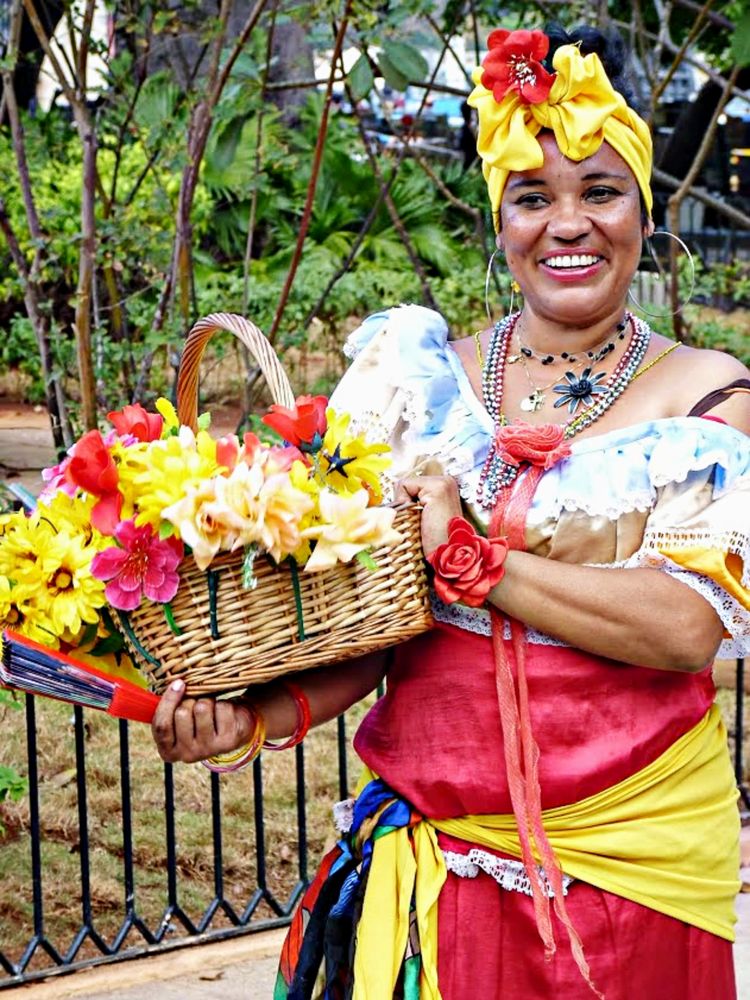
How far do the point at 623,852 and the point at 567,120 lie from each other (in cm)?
108

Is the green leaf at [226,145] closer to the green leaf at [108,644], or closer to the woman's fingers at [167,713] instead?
the green leaf at [108,644]

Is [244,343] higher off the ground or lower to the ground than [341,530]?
higher

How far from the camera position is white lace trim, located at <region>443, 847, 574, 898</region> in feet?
7.36

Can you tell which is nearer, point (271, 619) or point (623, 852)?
point (271, 619)

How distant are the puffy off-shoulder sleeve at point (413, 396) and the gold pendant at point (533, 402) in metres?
0.07

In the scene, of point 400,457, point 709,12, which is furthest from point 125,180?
point 400,457

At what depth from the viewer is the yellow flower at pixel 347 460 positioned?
6.75ft

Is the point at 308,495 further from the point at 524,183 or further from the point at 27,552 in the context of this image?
the point at 524,183

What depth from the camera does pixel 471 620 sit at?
228 centimetres

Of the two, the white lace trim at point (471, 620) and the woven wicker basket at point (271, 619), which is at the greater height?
the woven wicker basket at point (271, 619)

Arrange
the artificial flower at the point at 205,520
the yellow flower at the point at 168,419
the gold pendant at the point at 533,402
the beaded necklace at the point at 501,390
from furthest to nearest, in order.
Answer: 1. the gold pendant at the point at 533,402
2. the beaded necklace at the point at 501,390
3. the yellow flower at the point at 168,419
4. the artificial flower at the point at 205,520

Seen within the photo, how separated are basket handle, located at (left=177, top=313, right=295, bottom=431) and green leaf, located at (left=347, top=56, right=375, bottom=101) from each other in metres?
2.51

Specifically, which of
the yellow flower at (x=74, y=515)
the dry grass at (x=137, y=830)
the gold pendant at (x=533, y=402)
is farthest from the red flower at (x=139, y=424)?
the dry grass at (x=137, y=830)

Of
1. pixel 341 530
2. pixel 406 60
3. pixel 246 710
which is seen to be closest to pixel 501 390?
pixel 341 530
